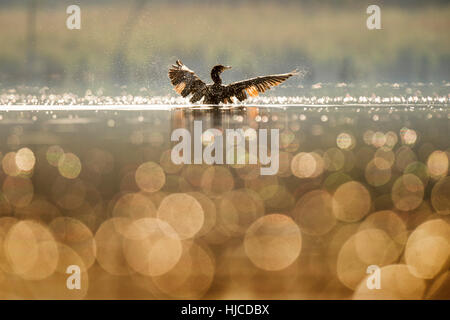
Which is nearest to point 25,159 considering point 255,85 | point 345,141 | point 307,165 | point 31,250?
point 307,165

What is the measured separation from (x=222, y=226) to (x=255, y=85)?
1973cm

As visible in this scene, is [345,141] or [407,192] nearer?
[407,192]

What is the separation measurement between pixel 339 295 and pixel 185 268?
5.16 feet

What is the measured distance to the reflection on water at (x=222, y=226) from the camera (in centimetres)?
527

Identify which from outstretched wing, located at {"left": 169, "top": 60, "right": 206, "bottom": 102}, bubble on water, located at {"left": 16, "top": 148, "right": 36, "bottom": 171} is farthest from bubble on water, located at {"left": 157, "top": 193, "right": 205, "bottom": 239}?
outstretched wing, located at {"left": 169, "top": 60, "right": 206, "bottom": 102}

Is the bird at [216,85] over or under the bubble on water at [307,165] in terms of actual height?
over

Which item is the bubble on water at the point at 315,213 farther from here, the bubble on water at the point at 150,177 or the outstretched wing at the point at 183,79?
the outstretched wing at the point at 183,79

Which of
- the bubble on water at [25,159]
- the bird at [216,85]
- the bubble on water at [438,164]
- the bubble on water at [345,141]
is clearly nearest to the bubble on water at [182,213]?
the bubble on water at [25,159]

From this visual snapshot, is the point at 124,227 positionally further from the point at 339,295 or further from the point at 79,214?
the point at 339,295

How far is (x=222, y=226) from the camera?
7.15 metres

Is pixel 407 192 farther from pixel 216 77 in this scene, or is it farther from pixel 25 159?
pixel 216 77

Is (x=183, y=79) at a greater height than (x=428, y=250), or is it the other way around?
A: (x=183, y=79)

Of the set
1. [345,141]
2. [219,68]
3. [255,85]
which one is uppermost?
[219,68]

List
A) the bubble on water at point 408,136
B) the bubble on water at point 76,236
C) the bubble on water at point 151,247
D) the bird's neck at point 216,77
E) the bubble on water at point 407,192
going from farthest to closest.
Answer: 1. the bird's neck at point 216,77
2. the bubble on water at point 408,136
3. the bubble on water at point 407,192
4. the bubble on water at point 76,236
5. the bubble on water at point 151,247
